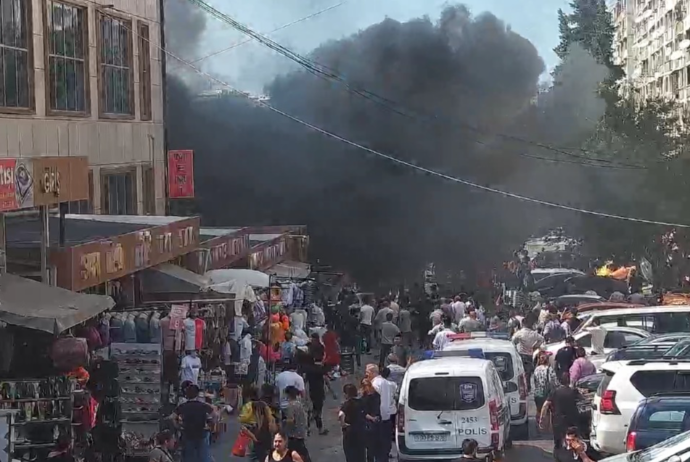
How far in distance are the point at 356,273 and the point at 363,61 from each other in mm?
8585

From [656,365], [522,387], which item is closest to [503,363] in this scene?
[522,387]

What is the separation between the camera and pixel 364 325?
24.6 metres

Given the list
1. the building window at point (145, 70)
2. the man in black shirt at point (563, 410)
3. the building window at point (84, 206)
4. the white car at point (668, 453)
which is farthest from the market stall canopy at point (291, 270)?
the white car at point (668, 453)

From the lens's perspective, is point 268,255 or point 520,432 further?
point 268,255

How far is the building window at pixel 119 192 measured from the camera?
2211 cm

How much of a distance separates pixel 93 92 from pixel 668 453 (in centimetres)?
1658

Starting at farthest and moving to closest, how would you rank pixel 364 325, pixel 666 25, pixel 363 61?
pixel 666 25, pixel 363 61, pixel 364 325

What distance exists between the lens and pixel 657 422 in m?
9.89

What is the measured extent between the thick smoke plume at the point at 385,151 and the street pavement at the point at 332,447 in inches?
879

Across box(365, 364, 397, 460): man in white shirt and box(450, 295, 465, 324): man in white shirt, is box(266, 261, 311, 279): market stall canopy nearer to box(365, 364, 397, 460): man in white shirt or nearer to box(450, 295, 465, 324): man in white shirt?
box(450, 295, 465, 324): man in white shirt

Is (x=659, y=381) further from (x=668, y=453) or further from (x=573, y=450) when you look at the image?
(x=668, y=453)

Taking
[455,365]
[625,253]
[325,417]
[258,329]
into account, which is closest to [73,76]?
[258,329]

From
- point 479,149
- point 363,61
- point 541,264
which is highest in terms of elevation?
point 363,61

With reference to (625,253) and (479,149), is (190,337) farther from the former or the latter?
(479,149)
